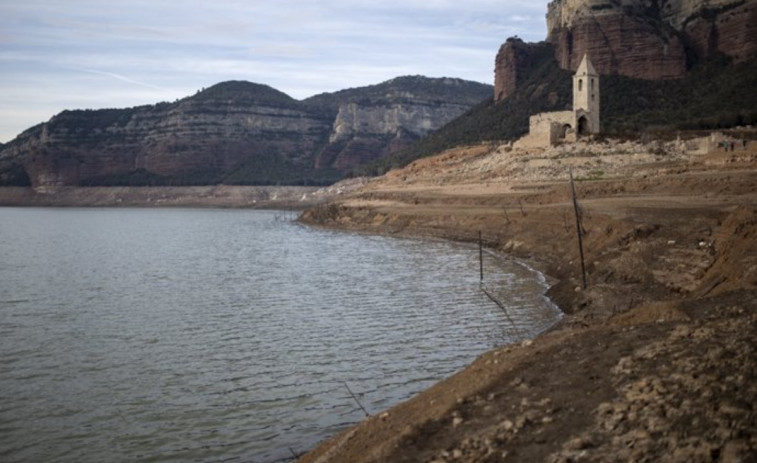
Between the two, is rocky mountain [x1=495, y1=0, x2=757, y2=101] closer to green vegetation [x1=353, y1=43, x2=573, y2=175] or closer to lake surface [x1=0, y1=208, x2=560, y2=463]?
green vegetation [x1=353, y1=43, x2=573, y2=175]

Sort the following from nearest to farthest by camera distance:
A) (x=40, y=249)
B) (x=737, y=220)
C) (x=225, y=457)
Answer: (x=225, y=457) < (x=737, y=220) < (x=40, y=249)

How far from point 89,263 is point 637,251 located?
110ft

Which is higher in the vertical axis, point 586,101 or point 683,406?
point 586,101

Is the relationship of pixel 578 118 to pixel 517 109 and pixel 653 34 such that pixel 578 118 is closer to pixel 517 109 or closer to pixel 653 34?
pixel 653 34

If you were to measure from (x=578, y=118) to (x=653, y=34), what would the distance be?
33.9m

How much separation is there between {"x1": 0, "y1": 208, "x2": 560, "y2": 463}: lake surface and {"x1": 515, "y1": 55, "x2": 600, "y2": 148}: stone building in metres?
30.1

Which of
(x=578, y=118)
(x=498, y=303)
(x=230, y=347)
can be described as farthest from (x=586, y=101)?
(x=230, y=347)

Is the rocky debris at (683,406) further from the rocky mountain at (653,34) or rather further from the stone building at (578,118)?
the rocky mountain at (653,34)

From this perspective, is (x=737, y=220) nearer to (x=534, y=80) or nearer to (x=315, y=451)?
(x=315, y=451)

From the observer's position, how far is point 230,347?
19.9 meters

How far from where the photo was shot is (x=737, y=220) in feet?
75.2

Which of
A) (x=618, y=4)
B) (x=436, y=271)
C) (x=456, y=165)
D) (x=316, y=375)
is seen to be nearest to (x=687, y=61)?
(x=618, y=4)

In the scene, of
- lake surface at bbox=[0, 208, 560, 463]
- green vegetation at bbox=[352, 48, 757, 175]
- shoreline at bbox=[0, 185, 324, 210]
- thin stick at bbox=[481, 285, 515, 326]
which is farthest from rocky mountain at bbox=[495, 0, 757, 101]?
shoreline at bbox=[0, 185, 324, 210]

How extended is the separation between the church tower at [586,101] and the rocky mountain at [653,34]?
1000 inches
